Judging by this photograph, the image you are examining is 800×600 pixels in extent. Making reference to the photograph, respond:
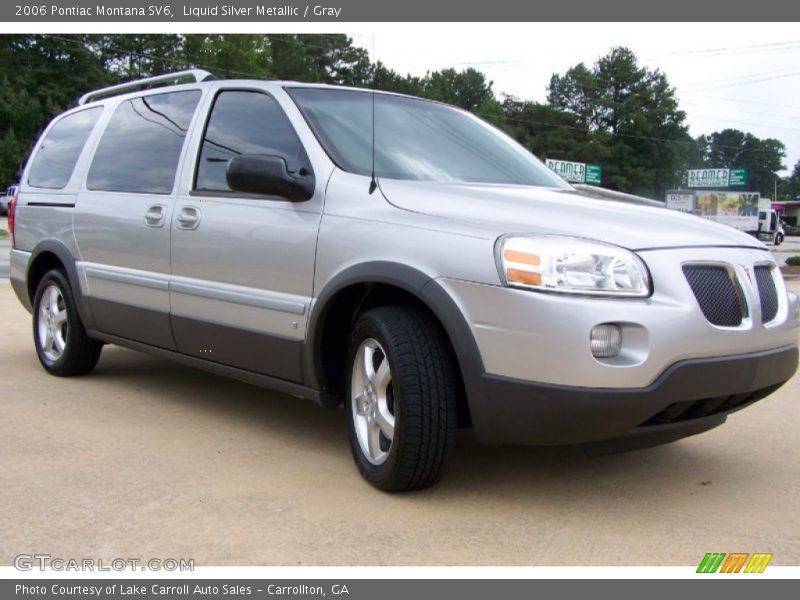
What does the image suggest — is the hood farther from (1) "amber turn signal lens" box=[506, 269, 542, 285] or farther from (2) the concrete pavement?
(2) the concrete pavement

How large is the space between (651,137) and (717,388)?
273 feet

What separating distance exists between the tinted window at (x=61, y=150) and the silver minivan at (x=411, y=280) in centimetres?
53

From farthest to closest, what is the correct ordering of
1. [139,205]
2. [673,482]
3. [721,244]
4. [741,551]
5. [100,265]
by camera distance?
[100,265], [139,205], [673,482], [721,244], [741,551]

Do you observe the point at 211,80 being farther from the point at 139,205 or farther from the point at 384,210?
the point at 384,210

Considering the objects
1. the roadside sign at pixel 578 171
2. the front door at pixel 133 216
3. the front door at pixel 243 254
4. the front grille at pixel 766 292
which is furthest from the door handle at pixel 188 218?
the roadside sign at pixel 578 171

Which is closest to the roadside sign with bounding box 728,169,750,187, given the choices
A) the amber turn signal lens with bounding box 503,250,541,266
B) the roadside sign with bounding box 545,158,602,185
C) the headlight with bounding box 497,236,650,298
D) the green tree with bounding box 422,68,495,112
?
the roadside sign with bounding box 545,158,602,185

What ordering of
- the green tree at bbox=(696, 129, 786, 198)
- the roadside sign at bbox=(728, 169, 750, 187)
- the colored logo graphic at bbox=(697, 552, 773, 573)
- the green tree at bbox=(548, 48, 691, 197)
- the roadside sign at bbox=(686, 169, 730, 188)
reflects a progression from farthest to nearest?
1. the green tree at bbox=(696, 129, 786, 198)
2. the green tree at bbox=(548, 48, 691, 197)
3. the roadside sign at bbox=(686, 169, 730, 188)
4. the roadside sign at bbox=(728, 169, 750, 187)
5. the colored logo graphic at bbox=(697, 552, 773, 573)

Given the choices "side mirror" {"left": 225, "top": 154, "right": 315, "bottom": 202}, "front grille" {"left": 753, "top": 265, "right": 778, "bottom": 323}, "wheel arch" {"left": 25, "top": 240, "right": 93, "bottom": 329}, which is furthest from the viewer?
"wheel arch" {"left": 25, "top": 240, "right": 93, "bottom": 329}

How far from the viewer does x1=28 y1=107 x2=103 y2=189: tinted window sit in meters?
6.04

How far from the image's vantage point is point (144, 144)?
5.34 metres

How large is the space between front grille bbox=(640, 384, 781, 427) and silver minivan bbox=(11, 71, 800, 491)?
0.04ft

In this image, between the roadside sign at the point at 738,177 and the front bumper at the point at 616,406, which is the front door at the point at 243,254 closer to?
the front bumper at the point at 616,406
